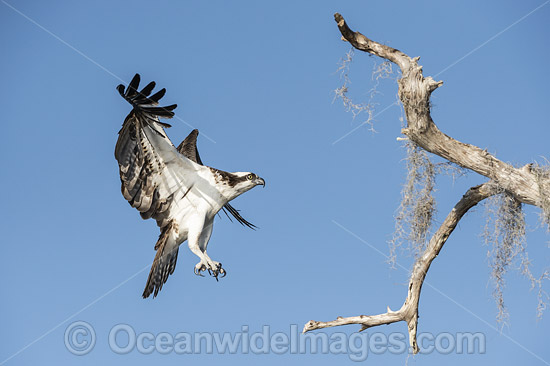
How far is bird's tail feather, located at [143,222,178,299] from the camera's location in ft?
18.5

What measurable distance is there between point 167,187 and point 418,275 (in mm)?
2311

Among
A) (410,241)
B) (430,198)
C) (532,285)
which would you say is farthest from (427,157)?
(532,285)

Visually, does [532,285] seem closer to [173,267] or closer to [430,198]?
[430,198]

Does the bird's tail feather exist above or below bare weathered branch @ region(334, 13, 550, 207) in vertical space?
below

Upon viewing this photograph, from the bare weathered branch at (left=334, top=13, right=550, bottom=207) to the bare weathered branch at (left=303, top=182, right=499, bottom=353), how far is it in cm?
30

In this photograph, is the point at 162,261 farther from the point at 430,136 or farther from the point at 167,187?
the point at 430,136

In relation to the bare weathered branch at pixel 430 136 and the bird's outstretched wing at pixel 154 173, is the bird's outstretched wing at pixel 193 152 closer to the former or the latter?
the bird's outstretched wing at pixel 154 173

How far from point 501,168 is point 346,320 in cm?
173

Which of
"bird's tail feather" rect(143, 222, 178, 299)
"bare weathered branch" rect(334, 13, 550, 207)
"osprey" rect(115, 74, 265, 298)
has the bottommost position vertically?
"bird's tail feather" rect(143, 222, 178, 299)

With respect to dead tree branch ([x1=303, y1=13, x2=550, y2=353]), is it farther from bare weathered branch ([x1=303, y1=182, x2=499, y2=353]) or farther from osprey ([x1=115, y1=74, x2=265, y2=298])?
osprey ([x1=115, y1=74, x2=265, y2=298])

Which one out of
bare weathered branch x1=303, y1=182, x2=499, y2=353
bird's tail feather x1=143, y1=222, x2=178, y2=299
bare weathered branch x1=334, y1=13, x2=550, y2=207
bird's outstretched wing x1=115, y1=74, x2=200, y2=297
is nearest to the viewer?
bare weathered branch x1=334, y1=13, x2=550, y2=207

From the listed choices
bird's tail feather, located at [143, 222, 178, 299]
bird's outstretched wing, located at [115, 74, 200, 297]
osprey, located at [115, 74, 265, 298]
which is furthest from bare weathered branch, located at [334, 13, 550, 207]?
bird's tail feather, located at [143, 222, 178, 299]

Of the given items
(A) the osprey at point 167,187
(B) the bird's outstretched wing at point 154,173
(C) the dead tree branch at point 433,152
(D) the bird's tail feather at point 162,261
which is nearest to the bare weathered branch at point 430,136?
(C) the dead tree branch at point 433,152

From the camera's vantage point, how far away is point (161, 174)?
5574 mm
